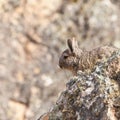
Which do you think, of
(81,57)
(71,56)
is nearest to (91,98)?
(81,57)

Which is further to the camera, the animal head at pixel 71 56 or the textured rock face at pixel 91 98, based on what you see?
the animal head at pixel 71 56

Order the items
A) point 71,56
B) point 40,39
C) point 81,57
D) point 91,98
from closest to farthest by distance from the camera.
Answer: point 91,98 < point 81,57 < point 71,56 < point 40,39

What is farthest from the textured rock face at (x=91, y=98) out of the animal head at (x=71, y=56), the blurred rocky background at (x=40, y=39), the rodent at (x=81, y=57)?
the blurred rocky background at (x=40, y=39)

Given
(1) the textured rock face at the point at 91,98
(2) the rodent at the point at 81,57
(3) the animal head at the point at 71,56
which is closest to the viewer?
(1) the textured rock face at the point at 91,98

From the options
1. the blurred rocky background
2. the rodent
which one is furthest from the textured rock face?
the blurred rocky background

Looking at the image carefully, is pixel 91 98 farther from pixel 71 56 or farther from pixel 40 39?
pixel 40 39

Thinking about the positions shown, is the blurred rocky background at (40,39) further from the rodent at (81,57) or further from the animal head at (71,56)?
the rodent at (81,57)
